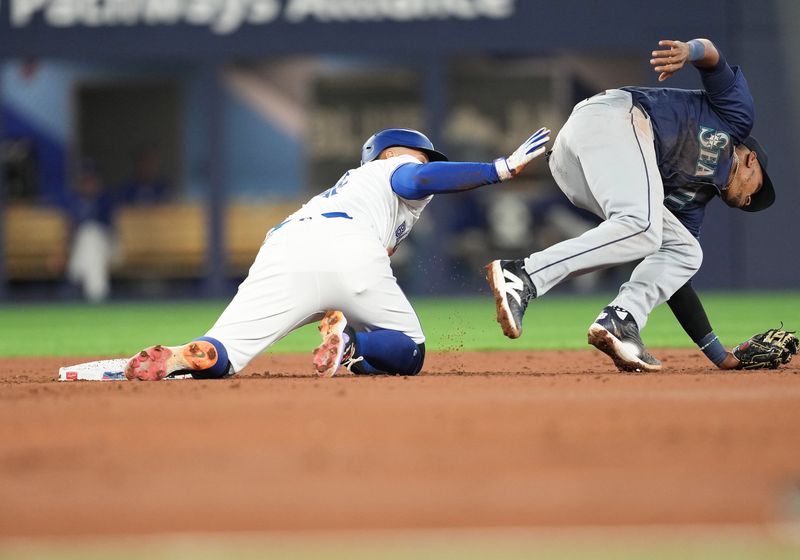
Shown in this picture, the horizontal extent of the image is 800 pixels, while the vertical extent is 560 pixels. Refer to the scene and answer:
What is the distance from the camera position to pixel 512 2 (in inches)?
679

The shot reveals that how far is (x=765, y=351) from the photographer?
6336mm

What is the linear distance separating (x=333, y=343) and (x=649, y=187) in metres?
1.60

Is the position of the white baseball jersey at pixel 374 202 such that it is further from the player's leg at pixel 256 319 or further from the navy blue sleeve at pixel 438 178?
the player's leg at pixel 256 319

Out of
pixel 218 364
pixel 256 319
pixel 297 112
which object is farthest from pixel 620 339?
pixel 297 112

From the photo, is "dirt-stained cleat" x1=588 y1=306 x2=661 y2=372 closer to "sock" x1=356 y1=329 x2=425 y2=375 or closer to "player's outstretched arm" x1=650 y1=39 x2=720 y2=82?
"sock" x1=356 y1=329 x2=425 y2=375

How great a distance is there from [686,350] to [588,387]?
300 centimetres

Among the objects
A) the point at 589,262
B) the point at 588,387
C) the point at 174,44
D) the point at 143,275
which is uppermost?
the point at 174,44

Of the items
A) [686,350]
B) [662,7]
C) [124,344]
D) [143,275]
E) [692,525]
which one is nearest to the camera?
[692,525]

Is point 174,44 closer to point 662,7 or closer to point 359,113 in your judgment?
point 359,113

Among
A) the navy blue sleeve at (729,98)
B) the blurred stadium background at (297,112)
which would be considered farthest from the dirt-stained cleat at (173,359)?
the blurred stadium background at (297,112)

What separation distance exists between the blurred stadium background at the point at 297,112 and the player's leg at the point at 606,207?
11075mm

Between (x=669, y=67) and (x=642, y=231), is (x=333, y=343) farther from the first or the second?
(x=669, y=67)

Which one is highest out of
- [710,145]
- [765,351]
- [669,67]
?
[669,67]

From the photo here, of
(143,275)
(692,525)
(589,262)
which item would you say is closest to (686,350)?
(589,262)
